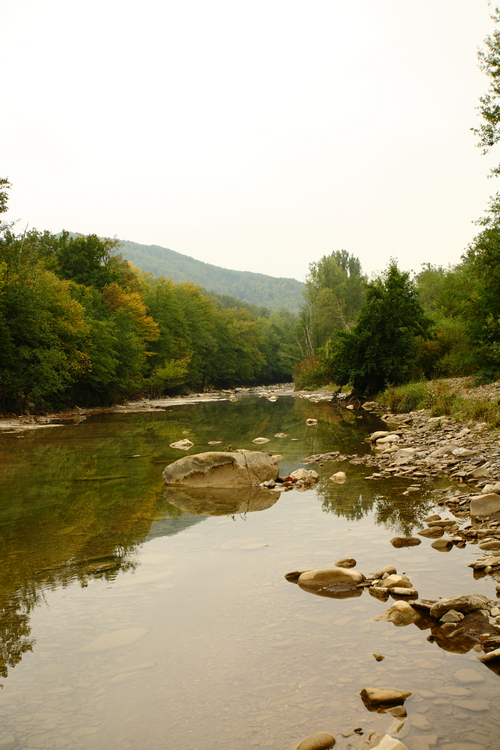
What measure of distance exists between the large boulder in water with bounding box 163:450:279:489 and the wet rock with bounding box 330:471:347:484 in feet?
4.05

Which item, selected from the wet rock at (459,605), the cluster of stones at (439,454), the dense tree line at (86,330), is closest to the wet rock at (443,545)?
the wet rock at (459,605)

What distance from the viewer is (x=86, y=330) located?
31359 mm

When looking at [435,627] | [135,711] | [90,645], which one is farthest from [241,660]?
[435,627]

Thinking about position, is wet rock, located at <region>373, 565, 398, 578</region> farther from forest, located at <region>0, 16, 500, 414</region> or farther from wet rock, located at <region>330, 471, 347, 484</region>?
forest, located at <region>0, 16, 500, 414</region>

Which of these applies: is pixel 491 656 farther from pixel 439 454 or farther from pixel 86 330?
pixel 86 330

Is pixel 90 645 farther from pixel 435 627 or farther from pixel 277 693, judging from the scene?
pixel 435 627

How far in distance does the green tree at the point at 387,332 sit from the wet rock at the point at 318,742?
Answer: 27.5m

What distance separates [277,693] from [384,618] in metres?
1.33

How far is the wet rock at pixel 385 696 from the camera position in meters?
3.02

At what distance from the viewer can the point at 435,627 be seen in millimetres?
3932

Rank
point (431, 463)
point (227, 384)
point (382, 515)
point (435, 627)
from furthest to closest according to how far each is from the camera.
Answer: point (227, 384)
point (431, 463)
point (382, 515)
point (435, 627)

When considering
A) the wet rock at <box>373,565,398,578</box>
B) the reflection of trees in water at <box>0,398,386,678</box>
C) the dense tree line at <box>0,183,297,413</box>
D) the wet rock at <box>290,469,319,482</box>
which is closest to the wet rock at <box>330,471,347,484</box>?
the wet rock at <box>290,469,319,482</box>

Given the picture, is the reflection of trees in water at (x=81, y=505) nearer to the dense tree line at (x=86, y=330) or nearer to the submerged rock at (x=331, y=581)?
the submerged rock at (x=331, y=581)

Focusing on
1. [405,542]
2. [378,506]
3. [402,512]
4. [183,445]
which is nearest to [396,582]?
[405,542]
